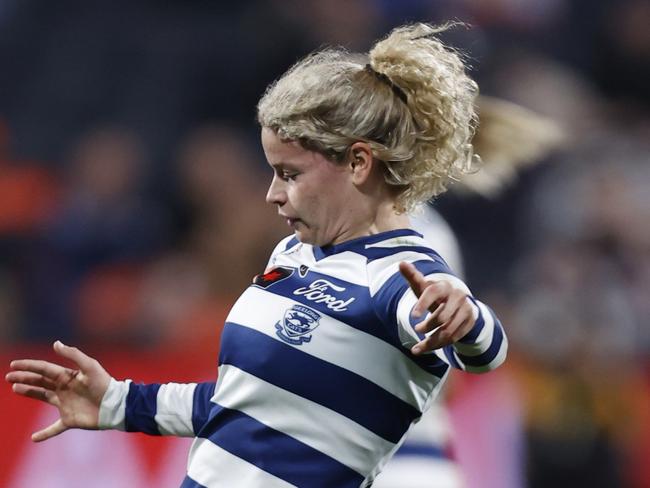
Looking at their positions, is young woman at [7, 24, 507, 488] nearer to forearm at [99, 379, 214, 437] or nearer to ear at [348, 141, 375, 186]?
ear at [348, 141, 375, 186]

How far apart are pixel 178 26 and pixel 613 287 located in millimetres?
3183

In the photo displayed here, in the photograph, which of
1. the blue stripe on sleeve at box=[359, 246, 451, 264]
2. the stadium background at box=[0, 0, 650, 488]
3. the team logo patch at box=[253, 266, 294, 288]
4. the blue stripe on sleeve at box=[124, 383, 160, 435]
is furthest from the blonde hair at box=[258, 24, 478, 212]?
the stadium background at box=[0, 0, 650, 488]

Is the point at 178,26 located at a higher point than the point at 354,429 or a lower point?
lower

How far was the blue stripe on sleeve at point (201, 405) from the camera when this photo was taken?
236 centimetres

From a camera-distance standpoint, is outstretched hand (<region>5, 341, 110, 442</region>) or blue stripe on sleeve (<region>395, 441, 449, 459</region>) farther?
blue stripe on sleeve (<region>395, 441, 449, 459</region>)

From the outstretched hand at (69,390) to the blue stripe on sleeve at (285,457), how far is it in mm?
357

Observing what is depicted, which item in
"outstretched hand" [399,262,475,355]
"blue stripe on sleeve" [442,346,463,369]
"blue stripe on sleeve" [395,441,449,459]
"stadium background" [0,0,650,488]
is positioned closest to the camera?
"outstretched hand" [399,262,475,355]

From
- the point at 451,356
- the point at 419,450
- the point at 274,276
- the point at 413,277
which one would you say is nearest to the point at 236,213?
the point at 419,450

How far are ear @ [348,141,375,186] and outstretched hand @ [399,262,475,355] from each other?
1.20 ft

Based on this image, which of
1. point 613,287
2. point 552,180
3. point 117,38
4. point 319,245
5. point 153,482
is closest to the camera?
point 319,245

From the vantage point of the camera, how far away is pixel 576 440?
15.8 feet

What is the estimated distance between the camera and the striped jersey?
212 cm

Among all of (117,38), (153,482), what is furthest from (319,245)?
(117,38)

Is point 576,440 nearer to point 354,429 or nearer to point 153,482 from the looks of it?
point 153,482
